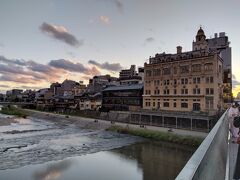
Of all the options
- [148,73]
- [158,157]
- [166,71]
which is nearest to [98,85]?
[148,73]

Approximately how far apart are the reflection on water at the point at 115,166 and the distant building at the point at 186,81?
56.0 feet

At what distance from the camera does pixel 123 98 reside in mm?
58438

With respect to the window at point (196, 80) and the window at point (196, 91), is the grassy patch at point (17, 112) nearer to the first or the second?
the window at point (196, 91)

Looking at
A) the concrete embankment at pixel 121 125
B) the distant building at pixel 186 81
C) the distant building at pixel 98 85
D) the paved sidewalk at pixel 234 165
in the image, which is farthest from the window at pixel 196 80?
the paved sidewalk at pixel 234 165

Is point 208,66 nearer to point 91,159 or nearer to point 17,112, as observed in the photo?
point 91,159

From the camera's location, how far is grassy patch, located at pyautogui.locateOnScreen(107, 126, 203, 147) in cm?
3038

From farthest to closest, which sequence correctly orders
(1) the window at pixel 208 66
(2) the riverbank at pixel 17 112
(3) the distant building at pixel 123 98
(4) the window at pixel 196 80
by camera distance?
(2) the riverbank at pixel 17 112 < (3) the distant building at pixel 123 98 < (4) the window at pixel 196 80 < (1) the window at pixel 208 66

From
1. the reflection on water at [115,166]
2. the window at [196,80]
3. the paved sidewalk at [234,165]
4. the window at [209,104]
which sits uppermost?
the window at [196,80]

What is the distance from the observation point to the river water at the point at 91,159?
19.6 metres

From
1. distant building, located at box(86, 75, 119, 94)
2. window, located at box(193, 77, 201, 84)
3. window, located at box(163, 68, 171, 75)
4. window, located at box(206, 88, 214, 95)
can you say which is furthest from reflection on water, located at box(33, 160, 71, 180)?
distant building, located at box(86, 75, 119, 94)

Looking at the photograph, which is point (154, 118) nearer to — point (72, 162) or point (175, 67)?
point (175, 67)

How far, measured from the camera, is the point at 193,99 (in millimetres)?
43562

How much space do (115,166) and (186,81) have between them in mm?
29862

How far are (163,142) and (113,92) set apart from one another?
105ft
